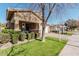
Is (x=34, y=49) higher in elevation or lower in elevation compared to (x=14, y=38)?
lower

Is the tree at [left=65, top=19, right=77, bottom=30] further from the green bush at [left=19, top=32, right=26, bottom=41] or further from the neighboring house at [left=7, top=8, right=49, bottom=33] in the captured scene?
the green bush at [left=19, top=32, right=26, bottom=41]

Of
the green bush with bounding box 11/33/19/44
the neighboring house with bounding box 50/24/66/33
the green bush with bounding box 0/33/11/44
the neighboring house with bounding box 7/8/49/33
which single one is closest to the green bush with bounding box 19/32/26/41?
the green bush with bounding box 11/33/19/44

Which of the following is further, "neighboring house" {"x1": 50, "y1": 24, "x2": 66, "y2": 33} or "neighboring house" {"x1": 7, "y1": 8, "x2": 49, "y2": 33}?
"neighboring house" {"x1": 50, "y1": 24, "x2": 66, "y2": 33}

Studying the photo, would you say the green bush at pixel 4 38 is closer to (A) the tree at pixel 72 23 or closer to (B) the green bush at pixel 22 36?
(B) the green bush at pixel 22 36

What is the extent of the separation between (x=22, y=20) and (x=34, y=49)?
1.27 meters

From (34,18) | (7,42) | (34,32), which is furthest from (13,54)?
(34,18)

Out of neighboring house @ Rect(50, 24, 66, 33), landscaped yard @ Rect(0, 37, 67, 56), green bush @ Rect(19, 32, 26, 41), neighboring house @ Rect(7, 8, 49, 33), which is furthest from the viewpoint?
green bush @ Rect(19, 32, 26, 41)

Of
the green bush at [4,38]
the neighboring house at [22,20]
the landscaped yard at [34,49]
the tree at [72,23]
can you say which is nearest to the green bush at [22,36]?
the neighboring house at [22,20]

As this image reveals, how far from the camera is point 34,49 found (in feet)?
24.6

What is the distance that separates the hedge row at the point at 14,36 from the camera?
7633mm

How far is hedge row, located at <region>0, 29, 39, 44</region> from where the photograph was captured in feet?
25.0

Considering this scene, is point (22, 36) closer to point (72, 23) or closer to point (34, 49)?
point (34, 49)

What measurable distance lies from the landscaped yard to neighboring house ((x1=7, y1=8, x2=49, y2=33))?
2.15ft

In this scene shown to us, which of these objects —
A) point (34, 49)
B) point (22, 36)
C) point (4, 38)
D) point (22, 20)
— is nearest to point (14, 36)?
point (22, 36)
